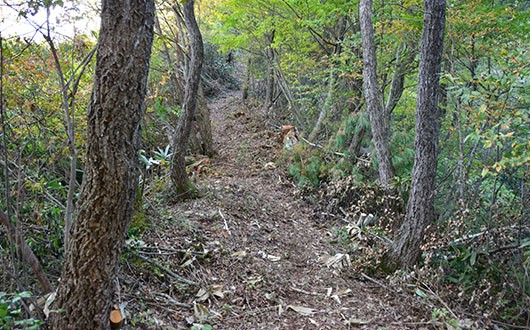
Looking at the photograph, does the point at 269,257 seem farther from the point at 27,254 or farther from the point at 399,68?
the point at 399,68

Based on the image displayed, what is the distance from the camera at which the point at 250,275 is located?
389 centimetres

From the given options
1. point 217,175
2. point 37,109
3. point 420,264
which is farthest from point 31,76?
point 420,264

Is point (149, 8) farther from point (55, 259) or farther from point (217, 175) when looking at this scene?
point (217, 175)

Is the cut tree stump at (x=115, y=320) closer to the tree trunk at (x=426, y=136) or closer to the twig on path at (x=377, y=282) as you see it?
the twig on path at (x=377, y=282)

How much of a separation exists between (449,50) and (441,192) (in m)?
2.59

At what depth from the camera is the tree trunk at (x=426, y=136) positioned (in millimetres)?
4055

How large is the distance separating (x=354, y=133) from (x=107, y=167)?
18.5 feet

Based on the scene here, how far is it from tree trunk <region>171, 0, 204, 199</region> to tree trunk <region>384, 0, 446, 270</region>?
117 inches

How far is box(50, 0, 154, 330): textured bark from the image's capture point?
6.81 ft

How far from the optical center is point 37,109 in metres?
3.59

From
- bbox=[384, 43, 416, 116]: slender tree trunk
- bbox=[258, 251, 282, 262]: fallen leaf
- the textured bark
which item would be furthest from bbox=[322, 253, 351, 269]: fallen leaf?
bbox=[384, 43, 416, 116]: slender tree trunk

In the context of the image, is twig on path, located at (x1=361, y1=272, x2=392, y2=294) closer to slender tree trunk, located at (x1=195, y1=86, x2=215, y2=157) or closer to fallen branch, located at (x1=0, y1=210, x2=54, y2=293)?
fallen branch, located at (x1=0, y1=210, x2=54, y2=293)

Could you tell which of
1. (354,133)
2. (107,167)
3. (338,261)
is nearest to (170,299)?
(107,167)

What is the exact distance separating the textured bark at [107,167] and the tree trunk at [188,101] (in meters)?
2.88
